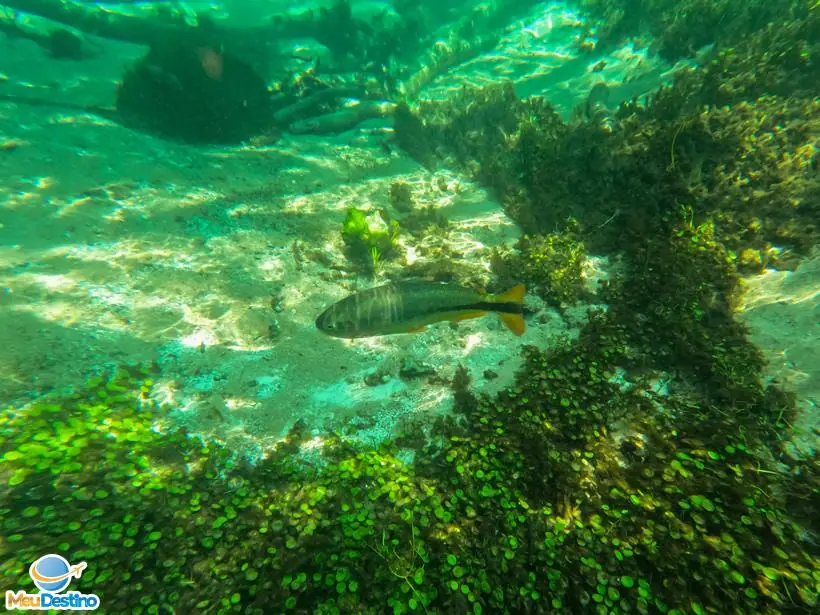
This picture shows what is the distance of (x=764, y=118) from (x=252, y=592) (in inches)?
362

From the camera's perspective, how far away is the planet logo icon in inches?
95.8

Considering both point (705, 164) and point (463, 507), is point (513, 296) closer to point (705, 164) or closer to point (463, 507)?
point (463, 507)

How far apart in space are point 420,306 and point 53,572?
3.61 m

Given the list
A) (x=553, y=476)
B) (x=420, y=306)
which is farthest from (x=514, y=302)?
(x=553, y=476)

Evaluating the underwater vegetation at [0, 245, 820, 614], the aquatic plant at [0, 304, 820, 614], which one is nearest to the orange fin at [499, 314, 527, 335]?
the underwater vegetation at [0, 245, 820, 614]

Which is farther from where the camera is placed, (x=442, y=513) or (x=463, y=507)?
(x=463, y=507)

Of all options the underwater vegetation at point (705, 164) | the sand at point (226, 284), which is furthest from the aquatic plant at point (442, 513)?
the underwater vegetation at point (705, 164)

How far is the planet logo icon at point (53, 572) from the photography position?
243cm

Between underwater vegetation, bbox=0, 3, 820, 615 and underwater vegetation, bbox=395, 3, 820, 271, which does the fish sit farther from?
underwater vegetation, bbox=395, 3, 820, 271

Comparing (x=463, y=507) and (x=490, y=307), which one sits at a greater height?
(x=490, y=307)

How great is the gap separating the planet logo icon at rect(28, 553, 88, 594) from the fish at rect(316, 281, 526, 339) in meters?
2.74

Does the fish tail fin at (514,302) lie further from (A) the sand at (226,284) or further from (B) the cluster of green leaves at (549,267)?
(B) the cluster of green leaves at (549,267)

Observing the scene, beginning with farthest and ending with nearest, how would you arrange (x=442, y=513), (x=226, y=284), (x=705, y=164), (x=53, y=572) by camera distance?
1. (x=226, y=284)
2. (x=705, y=164)
3. (x=442, y=513)
4. (x=53, y=572)

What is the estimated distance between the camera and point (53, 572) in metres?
2.50
